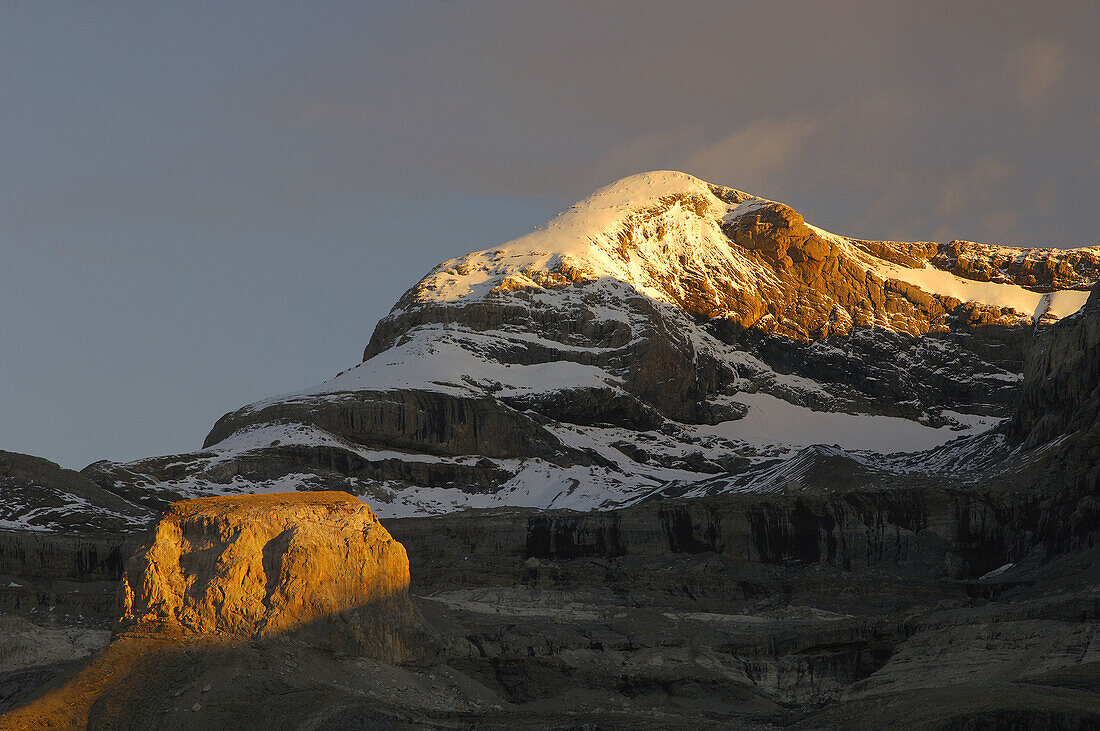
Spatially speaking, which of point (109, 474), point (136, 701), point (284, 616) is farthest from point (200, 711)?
point (109, 474)

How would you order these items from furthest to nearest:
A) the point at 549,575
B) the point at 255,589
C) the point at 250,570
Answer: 1. the point at 549,575
2. the point at 250,570
3. the point at 255,589

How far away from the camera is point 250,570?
6738 centimetres

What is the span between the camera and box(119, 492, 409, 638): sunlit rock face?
217 feet

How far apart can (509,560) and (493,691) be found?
42.1m

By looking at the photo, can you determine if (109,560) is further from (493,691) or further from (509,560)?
(493,691)

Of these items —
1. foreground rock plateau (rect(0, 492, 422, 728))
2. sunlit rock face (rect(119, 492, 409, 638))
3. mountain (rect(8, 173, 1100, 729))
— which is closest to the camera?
mountain (rect(8, 173, 1100, 729))

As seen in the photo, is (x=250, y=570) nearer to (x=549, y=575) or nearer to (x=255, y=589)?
(x=255, y=589)

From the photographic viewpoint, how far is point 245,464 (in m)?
161

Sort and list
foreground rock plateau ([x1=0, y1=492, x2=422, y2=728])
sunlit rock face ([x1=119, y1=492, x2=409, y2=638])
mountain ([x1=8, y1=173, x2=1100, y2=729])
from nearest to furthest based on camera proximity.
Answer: mountain ([x1=8, y1=173, x2=1100, y2=729]) → foreground rock plateau ([x1=0, y1=492, x2=422, y2=728]) → sunlit rock face ([x1=119, y1=492, x2=409, y2=638])

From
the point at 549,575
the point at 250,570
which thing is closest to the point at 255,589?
the point at 250,570

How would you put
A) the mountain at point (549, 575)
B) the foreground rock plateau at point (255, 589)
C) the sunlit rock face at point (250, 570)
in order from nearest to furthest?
the mountain at point (549, 575) < the foreground rock plateau at point (255, 589) < the sunlit rock face at point (250, 570)

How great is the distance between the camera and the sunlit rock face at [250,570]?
6612cm

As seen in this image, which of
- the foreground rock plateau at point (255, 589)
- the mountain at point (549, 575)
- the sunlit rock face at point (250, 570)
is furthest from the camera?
the sunlit rock face at point (250, 570)

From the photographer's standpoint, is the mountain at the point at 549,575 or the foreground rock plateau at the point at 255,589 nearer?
the mountain at the point at 549,575
